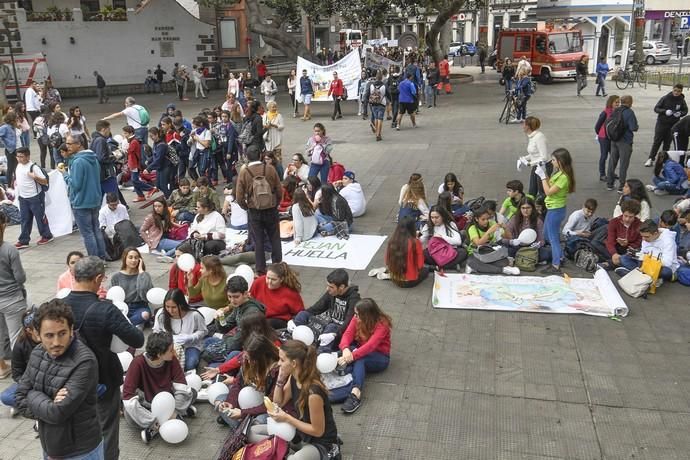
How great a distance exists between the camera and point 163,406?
492 centimetres

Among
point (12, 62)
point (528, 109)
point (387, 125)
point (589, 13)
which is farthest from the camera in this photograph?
point (589, 13)

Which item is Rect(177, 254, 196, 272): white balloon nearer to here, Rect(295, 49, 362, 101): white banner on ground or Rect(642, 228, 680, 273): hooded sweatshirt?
Rect(642, 228, 680, 273): hooded sweatshirt

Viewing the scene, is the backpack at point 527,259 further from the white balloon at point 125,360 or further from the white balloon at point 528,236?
the white balloon at point 125,360

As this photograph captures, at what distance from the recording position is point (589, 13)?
3475cm

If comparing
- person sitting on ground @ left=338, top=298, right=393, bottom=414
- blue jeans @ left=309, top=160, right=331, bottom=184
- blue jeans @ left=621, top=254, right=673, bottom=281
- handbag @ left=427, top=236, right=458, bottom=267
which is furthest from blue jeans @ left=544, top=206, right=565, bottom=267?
blue jeans @ left=309, top=160, right=331, bottom=184

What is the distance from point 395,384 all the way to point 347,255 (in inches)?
137

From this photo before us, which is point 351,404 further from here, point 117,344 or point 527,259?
point 527,259

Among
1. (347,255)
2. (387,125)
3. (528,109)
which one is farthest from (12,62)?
(347,255)

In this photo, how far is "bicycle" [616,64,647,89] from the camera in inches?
1079

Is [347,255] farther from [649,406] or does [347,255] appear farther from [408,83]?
[408,83]

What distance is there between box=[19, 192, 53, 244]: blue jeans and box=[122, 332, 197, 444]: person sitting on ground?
5.69 m

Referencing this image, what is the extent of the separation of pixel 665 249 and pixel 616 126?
159 inches

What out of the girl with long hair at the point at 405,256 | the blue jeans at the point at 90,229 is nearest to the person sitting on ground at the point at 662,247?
the girl with long hair at the point at 405,256

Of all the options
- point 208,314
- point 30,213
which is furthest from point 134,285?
point 30,213
